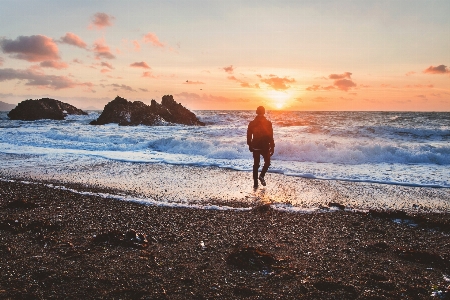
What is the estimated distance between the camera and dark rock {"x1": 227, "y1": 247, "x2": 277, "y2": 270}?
3580 mm

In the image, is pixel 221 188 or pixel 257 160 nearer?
pixel 221 188

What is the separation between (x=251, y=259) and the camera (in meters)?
3.70

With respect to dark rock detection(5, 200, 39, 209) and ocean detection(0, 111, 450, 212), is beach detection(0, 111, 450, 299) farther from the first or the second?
ocean detection(0, 111, 450, 212)

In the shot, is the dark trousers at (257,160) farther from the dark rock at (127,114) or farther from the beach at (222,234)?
the dark rock at (127,114)

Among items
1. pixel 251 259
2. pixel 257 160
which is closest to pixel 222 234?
pixel 251 259

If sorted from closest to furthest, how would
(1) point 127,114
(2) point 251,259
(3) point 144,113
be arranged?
(2) point 251,259 < (3) point 144,113 < (1) point 127,114

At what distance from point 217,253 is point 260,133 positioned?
4.63 metres

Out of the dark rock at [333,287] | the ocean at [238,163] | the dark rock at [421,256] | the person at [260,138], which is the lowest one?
the dark rock at [333,287]

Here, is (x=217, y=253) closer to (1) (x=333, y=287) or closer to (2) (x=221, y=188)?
(1) (x=333, y=287)

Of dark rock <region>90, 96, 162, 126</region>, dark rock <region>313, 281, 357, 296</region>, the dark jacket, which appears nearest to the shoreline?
the dark jacket

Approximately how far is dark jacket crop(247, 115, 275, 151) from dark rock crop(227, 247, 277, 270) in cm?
444

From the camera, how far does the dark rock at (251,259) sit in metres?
3.58

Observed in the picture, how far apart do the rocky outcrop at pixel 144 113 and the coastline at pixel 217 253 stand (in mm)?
33810

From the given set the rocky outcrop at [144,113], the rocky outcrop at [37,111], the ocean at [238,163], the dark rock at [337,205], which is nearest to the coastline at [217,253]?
the dark rock at [337,205]
